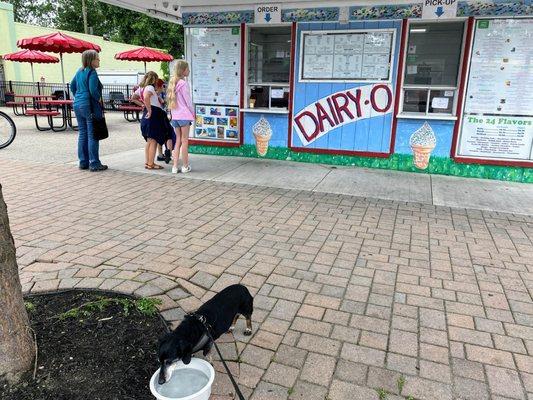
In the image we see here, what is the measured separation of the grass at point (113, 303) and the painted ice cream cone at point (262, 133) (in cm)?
544

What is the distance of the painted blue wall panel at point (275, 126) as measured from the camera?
8.03 metres

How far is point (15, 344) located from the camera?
2.21 m

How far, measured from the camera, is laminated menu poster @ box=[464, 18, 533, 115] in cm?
653

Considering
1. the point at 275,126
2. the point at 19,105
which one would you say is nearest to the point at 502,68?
the point at 275,126

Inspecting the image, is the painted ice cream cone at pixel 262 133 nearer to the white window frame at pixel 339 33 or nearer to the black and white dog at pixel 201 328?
the white window frame at pixel 339 33

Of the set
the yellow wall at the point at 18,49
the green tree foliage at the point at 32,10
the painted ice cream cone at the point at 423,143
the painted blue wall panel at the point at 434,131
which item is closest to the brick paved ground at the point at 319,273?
the painted ice cream cone at the point at 423,143

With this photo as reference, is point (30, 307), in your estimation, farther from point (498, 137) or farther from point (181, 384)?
point (498, 137)

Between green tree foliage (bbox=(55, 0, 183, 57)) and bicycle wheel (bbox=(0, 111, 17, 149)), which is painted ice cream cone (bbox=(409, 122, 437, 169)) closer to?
bicycle wheel (bbox=(0, 111, 17, 149))

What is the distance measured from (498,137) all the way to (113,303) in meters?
6.35

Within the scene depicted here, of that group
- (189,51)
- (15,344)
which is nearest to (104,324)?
(15,344)

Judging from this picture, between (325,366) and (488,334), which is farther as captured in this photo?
(488,334)

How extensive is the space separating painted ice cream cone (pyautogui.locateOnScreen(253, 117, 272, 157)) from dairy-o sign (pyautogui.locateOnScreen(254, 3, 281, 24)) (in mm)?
1696

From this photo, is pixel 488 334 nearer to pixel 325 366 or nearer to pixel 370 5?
pixel 325 366

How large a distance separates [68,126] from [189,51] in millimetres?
6748
